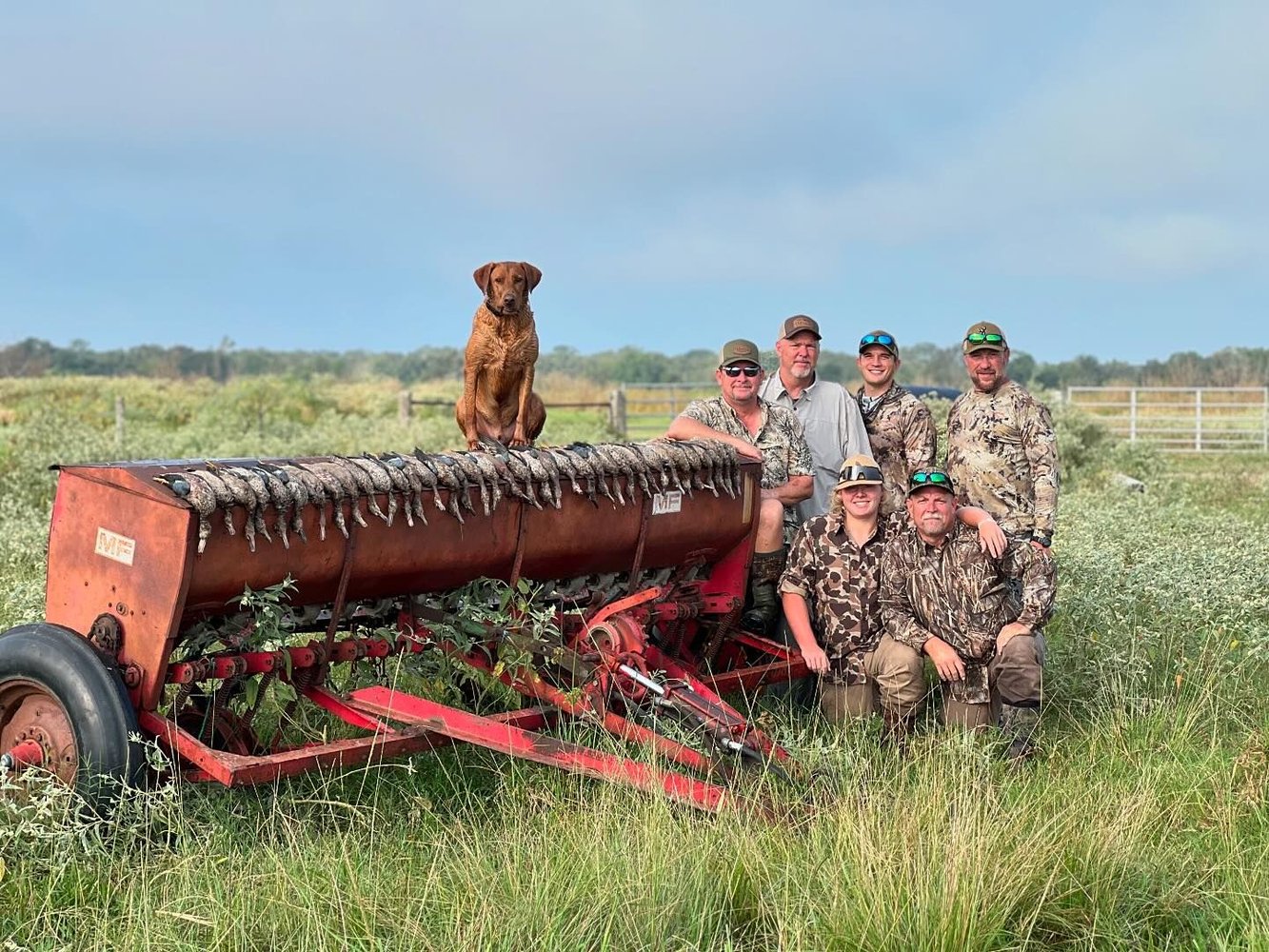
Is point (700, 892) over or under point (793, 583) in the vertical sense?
under

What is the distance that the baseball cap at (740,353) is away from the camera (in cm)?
702

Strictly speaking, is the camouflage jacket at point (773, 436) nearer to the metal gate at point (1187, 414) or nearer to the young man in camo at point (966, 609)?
the young man in camo at point (966, 609)

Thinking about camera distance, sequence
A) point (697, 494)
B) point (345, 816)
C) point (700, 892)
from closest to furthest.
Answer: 1. point (700, 892)
2. point (345, 816)
3. point (697, 494)

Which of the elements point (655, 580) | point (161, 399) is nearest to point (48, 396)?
point (161, 399)

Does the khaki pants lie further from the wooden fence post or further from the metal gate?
the metal gate

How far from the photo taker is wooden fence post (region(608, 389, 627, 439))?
2983cm

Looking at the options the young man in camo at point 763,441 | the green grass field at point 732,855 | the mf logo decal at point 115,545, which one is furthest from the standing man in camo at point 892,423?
the mf logo decal at point 115,545

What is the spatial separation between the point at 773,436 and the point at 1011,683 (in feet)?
5.89

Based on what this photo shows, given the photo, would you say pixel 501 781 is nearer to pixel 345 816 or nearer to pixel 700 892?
pixel 345 816

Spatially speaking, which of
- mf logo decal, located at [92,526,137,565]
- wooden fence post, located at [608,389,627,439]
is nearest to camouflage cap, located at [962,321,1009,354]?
mf logo decal, located at [92,526,137,565]

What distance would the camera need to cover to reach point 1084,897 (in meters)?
4.23

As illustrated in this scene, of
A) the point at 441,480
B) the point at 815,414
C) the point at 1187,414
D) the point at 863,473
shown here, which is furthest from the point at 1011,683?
the point at 1187,414

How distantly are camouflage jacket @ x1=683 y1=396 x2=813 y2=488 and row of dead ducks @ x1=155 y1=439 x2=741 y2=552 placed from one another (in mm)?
407

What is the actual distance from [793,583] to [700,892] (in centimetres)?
266
